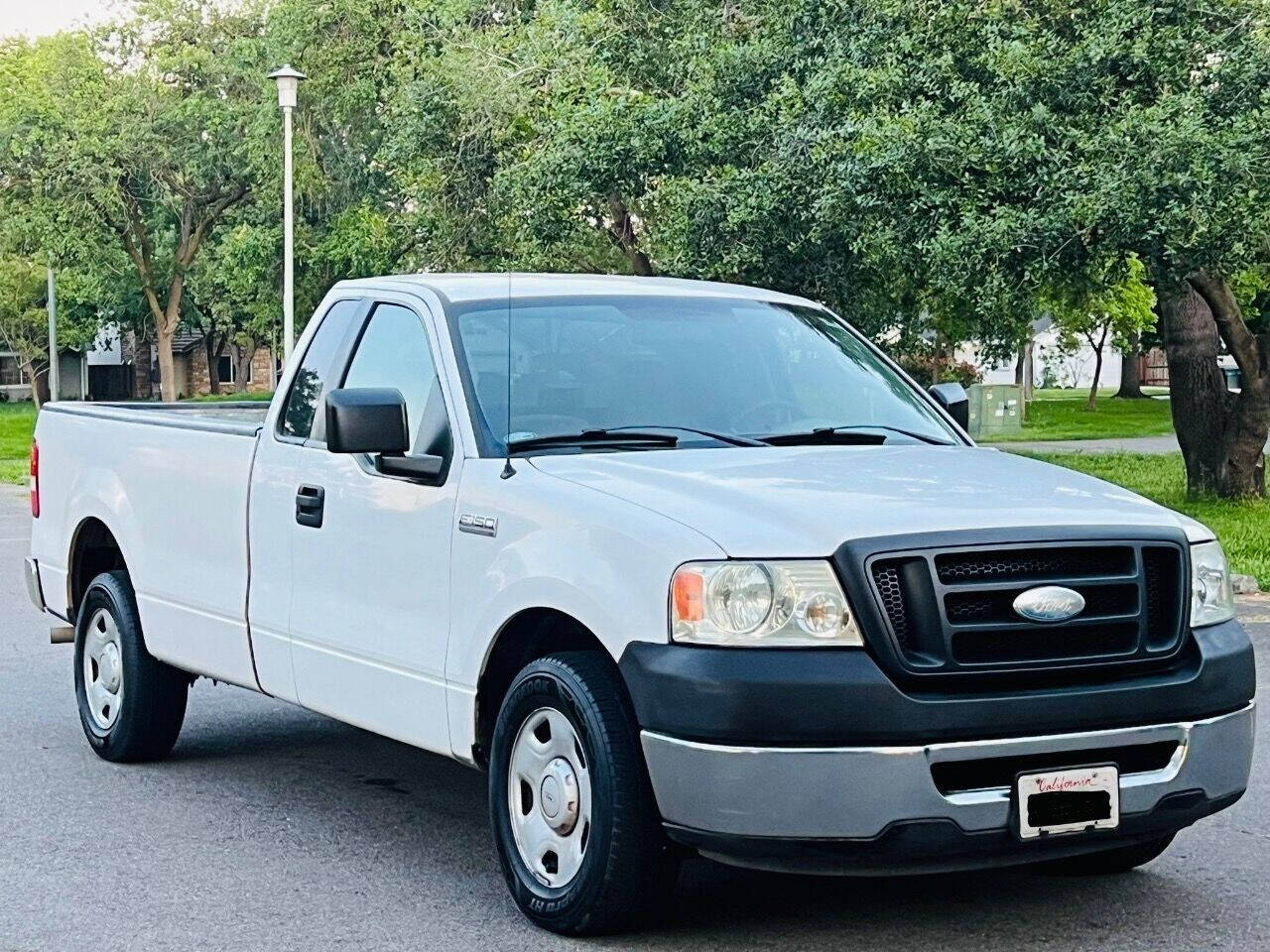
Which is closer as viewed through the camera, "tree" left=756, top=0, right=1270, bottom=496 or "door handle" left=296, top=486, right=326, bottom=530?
"door handle" left=296, top=486, right=326, bottom=530

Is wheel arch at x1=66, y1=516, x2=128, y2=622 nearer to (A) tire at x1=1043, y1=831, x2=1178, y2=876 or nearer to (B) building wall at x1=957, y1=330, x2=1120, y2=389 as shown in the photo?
(A) tire at x1=1043, y1=831, x2=1178, y2=876

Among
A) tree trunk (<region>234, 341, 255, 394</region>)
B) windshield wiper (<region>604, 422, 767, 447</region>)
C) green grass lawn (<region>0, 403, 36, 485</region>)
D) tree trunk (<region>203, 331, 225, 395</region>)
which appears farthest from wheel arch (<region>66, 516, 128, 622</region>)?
tree trunk (<region>203, 331, 225, 395</region>)

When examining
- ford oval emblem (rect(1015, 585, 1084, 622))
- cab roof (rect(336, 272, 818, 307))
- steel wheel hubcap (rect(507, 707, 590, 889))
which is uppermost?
cab roof (rect(336, 272, 818, 307))

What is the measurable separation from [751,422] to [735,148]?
17642 mm

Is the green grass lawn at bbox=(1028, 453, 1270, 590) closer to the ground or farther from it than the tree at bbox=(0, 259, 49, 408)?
closer to the ground

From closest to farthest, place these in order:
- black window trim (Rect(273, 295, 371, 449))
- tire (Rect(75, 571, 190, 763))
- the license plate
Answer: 1. the license plate
2. black window trim (Rect(273, 295, 371, 449))
3. tire (Rect(75, 571, 190, 763))

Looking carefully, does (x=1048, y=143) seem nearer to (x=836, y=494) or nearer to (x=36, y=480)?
(x=36, y=480)

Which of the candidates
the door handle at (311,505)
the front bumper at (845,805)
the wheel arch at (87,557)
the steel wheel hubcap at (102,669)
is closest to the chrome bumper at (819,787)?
the front bumper at (845,805)

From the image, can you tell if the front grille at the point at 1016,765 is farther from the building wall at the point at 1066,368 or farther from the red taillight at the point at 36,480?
the building wall at the point at 1066,368

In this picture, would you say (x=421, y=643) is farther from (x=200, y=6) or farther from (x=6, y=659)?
(x=200, y=6)

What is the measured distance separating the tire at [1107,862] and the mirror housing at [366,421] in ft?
7.77

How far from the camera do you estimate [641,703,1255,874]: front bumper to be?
4.75 m

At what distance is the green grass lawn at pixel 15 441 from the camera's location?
107 ft

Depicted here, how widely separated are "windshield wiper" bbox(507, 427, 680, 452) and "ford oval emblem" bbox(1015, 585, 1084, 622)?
55.4 inches
